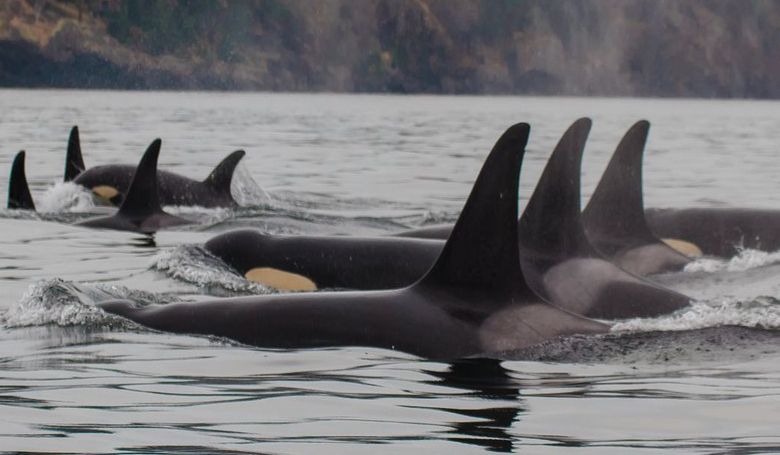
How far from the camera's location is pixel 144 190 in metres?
15.8

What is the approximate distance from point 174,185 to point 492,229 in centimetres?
1159

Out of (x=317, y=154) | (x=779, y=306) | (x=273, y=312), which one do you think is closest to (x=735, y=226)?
(x=779, y=306)

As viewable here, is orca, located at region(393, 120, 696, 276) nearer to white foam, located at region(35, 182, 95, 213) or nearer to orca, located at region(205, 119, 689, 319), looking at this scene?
orca, located at region(205, 119, 689, 319)

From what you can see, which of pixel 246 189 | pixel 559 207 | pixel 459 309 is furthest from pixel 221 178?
pixel 459 309

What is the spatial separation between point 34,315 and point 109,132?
1466 inches

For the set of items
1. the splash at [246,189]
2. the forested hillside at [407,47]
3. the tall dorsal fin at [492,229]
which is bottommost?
the splash at [246,189]

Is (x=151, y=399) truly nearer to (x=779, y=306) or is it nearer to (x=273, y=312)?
(x=273, y=312)

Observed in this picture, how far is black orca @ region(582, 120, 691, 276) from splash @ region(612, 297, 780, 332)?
6.15ft

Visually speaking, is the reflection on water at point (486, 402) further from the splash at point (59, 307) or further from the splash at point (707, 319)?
the splash at point (59, 307)

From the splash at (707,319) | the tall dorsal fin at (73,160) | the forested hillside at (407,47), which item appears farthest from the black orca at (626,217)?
Answer: the forested hillside at (407,47)

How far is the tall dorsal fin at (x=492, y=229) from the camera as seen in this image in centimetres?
749

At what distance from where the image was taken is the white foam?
1841 cm

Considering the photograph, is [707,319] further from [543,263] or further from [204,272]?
[204,272]

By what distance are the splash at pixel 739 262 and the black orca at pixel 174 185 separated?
6.89 m
